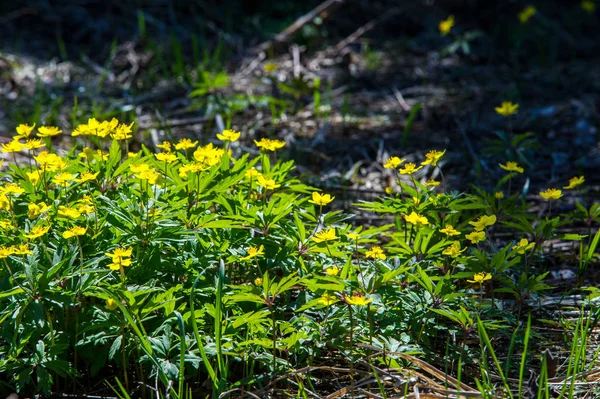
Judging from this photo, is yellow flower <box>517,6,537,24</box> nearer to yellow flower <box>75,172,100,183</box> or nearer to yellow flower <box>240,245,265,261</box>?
yellow flower <box>240,245,265,261</box>

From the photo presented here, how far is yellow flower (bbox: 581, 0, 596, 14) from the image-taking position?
6.15 m

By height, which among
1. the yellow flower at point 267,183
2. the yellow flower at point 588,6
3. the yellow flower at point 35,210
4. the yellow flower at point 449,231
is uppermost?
the yellow flower at point 35,210

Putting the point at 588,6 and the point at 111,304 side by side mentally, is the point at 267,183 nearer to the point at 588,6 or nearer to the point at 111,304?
the point at 111,304

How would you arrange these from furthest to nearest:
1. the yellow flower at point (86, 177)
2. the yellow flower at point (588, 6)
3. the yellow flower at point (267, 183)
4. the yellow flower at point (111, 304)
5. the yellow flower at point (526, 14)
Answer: the yellow flower at point (588, 6) → the yellow flower at point (526, 14) → the yellow flower at point (267, 183) → the yellow flower at point (86, 177) → the yellow flower at point (111, 304)

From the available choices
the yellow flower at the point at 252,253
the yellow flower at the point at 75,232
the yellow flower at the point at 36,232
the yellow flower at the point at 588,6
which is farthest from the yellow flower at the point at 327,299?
the yellow flower at the point at 588,6

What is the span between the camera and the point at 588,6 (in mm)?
6141

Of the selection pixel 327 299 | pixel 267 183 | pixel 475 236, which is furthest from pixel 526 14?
pixel 327 299

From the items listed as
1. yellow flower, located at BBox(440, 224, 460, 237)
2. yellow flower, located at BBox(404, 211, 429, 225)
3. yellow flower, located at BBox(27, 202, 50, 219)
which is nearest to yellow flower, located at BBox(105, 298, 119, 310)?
yellow flower, located at BBox(27, 202, 50, 219)

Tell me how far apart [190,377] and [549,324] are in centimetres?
128

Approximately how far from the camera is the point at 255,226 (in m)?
2.13

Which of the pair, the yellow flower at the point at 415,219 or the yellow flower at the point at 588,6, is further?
the yellow flower at the point at 588,6

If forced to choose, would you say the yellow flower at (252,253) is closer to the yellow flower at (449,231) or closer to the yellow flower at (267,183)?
the yellow flower at (267,183)

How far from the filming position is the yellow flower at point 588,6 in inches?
242

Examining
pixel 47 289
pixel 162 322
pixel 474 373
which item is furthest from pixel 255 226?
pixel 474 373
